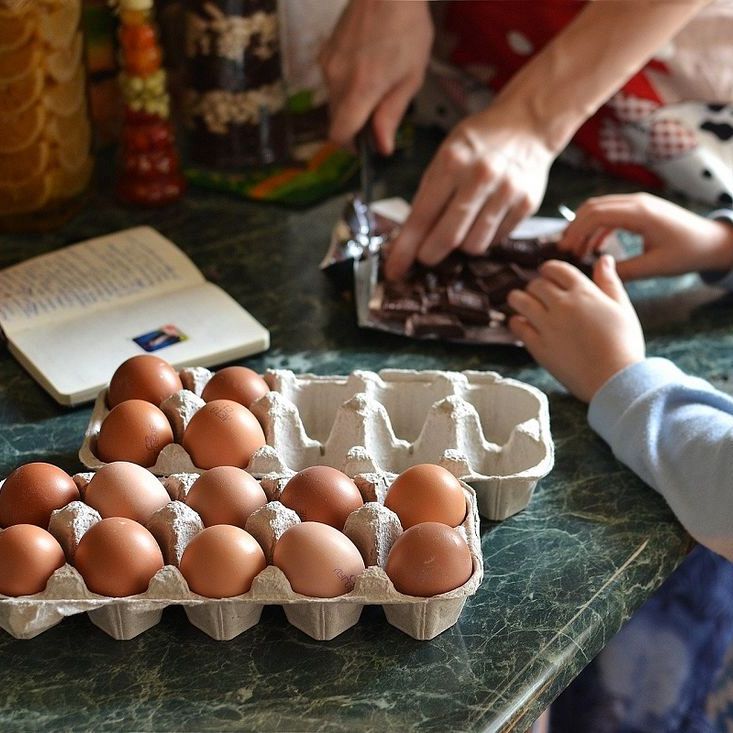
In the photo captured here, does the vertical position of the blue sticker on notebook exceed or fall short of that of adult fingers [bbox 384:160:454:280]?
it falls short

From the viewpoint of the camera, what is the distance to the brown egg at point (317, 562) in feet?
2.74

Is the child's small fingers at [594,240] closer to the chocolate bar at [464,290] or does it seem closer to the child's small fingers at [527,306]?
the chocolate bar at [464,290]

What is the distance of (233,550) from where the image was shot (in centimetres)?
84

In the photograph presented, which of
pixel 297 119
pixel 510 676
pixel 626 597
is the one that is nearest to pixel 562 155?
pixel 297 119

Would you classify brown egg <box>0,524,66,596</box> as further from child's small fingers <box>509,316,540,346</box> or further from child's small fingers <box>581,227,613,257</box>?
child's small fingers <box>581,227,613,257</box>

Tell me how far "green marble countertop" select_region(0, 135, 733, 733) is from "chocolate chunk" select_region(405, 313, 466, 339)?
26 mm

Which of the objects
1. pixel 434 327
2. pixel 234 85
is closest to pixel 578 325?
pixel 434 327

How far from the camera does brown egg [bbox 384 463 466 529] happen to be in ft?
2.95

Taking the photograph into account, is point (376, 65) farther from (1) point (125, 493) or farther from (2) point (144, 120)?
(1) point (125, 493)

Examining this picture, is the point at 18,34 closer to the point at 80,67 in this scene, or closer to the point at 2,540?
the point at 80,67

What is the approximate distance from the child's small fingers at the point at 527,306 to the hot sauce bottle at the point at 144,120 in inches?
25.0

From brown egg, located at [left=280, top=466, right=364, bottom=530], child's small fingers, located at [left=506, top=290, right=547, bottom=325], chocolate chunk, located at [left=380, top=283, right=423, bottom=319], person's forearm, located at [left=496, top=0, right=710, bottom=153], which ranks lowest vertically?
chocolate chunk, located at [left=380, top=283, right=423, bottom=319]

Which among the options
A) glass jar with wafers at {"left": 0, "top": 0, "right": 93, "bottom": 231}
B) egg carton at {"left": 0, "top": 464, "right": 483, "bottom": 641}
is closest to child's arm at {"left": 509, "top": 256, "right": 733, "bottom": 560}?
egg carton at {"left": 0, "top": 464, "right": 483, "bottom": 641}

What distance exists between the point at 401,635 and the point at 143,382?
368mm
